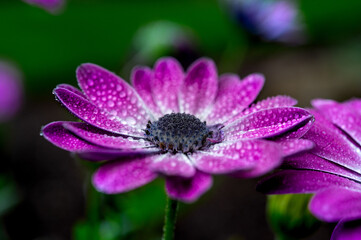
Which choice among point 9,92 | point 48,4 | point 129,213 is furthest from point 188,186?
point 9,92

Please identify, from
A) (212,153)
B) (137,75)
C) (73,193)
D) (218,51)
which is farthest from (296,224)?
(218,51)

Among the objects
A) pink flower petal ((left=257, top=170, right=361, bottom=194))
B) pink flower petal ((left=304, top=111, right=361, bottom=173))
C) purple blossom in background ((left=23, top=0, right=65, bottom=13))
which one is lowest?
pink flower petal ((left=257, top=170, right=361, bottom=194))

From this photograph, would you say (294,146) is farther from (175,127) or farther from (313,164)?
(175,127)

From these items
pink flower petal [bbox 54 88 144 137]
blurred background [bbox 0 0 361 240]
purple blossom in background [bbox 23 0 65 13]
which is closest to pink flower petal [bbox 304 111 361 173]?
blurred background [bbox 0 0 361 240]

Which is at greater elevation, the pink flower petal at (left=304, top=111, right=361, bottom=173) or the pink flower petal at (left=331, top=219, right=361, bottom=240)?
the pink flower petal at (left=304, top=111, right=361, bottom=173)

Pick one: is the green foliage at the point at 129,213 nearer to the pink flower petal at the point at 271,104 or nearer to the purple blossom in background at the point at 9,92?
the pink flower petal at the point at 271,104

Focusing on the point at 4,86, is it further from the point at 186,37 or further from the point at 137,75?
the point at 137,75

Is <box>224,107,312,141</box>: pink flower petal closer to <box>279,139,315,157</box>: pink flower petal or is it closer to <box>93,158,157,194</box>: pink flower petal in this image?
<box>279,139,315,157</box>: pink flower petal

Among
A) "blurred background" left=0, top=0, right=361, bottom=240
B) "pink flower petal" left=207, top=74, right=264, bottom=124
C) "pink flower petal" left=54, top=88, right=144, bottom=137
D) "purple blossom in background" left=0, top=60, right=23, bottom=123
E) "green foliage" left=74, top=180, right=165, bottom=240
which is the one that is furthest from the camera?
"purple blossom in background" left=0, top=60, right=23, bottom=123
